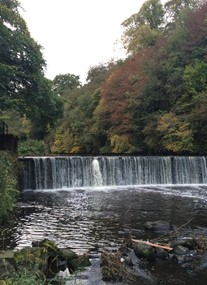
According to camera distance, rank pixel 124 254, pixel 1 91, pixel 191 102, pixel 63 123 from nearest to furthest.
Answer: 1. pixel 124 254
2. pixel 1 91
3. pixel 191 102
4. pixel 63 123

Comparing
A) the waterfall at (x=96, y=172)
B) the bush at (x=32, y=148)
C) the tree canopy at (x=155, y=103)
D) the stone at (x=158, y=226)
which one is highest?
the tree canopy at (x=155, y=103)

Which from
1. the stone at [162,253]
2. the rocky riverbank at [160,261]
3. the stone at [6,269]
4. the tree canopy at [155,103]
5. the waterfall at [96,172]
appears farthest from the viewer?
the tree canopy at [155,103]

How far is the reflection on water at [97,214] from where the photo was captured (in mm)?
11484

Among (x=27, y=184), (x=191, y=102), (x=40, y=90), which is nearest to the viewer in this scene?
(x=40, y=90)

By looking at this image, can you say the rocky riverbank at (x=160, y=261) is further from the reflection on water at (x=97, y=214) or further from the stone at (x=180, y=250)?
the reflection on water at (x=97, y=214)

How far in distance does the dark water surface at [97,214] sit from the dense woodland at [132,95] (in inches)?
205

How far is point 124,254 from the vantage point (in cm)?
988

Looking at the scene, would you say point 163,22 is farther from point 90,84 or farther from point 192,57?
point 192,57

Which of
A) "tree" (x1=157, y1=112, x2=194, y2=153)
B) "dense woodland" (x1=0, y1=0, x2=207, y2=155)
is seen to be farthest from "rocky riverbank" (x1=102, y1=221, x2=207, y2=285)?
"tree" (x1=157, y1=112, x2=194, y2=153)

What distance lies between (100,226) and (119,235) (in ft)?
4.26

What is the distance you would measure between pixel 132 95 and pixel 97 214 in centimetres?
2044

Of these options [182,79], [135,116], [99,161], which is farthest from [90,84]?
[99,161]

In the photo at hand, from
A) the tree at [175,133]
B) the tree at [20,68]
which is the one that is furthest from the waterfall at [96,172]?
the tree at [175,133]

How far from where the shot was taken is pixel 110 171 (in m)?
24.9
